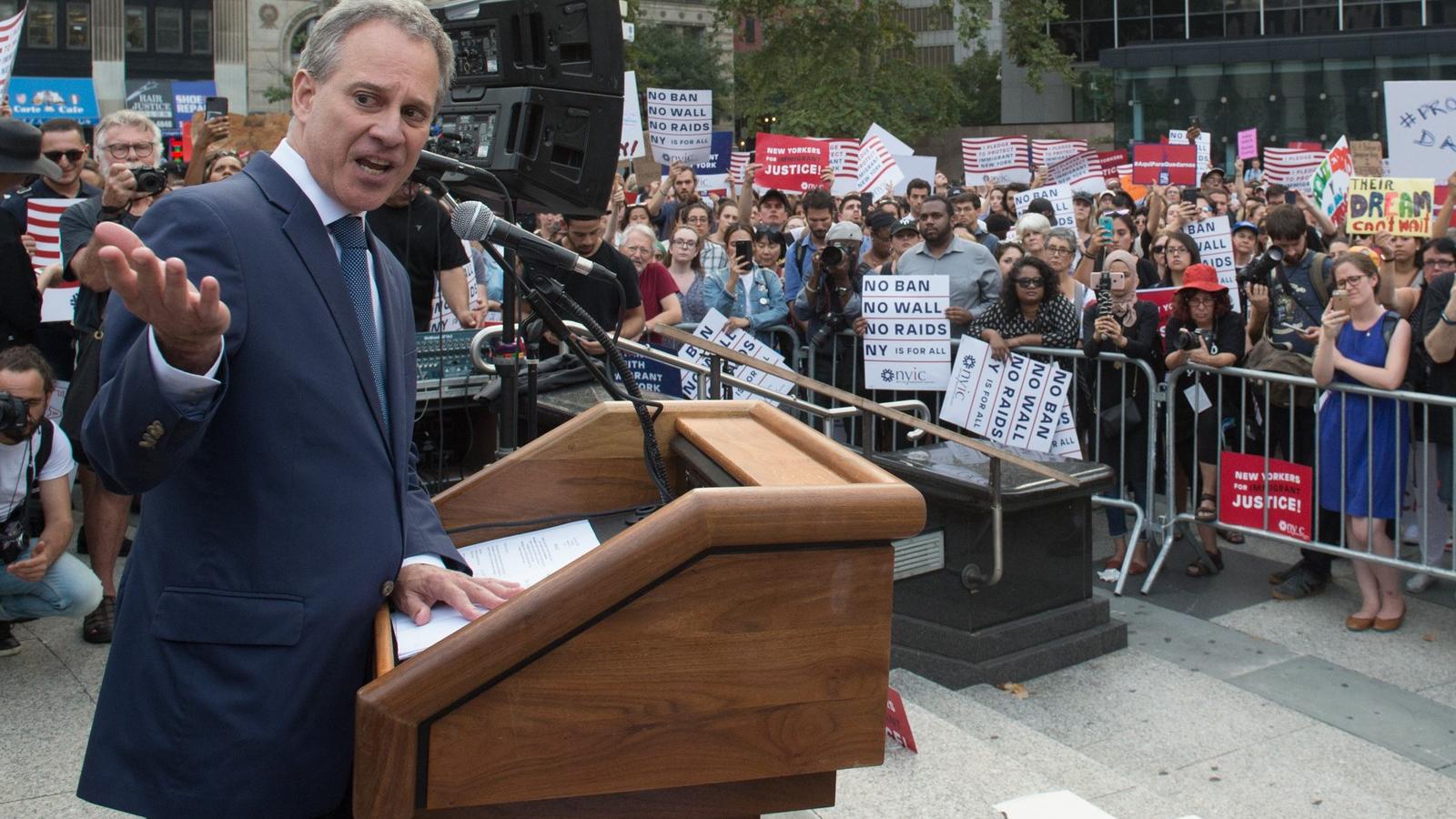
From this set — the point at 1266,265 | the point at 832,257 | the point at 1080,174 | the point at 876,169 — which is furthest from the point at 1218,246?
the point at 1080,174

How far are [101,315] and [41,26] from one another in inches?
1949

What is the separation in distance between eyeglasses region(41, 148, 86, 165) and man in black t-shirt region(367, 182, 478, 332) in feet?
5.26

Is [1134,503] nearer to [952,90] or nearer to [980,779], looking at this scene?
[980,779]

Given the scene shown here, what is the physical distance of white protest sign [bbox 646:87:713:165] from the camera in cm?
1569

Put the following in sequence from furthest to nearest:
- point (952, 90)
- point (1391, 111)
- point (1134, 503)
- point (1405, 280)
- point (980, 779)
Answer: point (952, 90)
point (1391, 111)
point (1405, 280)
point (1134, 503)
point (980, 779)

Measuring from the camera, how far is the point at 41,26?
4847 centimetres

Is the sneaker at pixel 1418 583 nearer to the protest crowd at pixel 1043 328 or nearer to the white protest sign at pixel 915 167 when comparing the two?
the protest crowd at pixel 1043 328

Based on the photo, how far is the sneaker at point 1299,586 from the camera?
7621 millimetres

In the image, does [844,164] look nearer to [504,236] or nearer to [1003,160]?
[1003,160]

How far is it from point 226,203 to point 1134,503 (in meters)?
7.03

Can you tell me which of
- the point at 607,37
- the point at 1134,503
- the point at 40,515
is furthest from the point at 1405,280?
the point at 40,515

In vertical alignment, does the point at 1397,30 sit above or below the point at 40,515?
above

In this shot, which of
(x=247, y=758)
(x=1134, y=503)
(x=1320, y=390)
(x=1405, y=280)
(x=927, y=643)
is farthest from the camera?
(x=1405, y=280)

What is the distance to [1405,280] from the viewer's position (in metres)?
9.34
